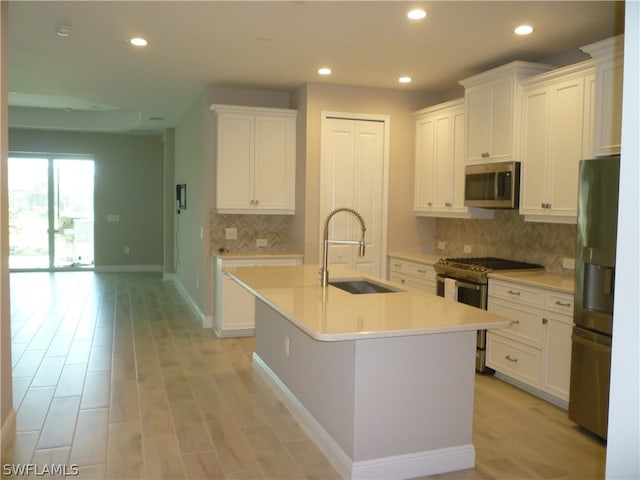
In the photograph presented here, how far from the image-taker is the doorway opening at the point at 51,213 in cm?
1031

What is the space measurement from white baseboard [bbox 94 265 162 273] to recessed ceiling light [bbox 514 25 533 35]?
345 inches

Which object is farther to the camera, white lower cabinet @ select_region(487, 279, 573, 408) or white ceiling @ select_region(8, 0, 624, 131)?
white lower cabinet @ select_region(487, 279, 573, 408)

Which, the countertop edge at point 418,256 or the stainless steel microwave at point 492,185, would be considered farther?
the countertop edge at point 418,256

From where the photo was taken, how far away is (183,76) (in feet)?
18.2

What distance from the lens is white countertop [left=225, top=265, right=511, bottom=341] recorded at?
7.98ft

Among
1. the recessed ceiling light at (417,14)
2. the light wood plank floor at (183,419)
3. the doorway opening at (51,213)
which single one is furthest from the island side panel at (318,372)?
the doorway opening at (51,213)

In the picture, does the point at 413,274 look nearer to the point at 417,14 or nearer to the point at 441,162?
the point at 441,162

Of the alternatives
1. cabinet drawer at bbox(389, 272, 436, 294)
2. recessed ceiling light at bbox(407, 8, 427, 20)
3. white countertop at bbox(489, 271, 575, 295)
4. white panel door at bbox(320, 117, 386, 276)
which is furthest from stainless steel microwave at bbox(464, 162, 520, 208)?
recessed ceiling light at bbox(407, 8, 427, 20)

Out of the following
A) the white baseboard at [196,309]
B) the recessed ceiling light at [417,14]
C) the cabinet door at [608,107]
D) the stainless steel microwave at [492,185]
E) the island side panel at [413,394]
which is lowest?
the white baseboard at [196,309]

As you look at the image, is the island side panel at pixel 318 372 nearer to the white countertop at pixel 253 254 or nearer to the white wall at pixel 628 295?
the white countertop at pixel 253 254

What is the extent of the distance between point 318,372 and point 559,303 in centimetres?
182

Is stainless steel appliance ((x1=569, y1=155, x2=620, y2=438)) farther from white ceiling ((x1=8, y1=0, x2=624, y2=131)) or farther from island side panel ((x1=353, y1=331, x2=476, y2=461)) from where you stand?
white ceiling ((x1=8, y1=0, x2=624, y2=131))

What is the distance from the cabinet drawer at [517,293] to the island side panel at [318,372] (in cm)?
174

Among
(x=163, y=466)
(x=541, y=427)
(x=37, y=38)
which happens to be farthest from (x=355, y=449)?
(x=37, y=38)
